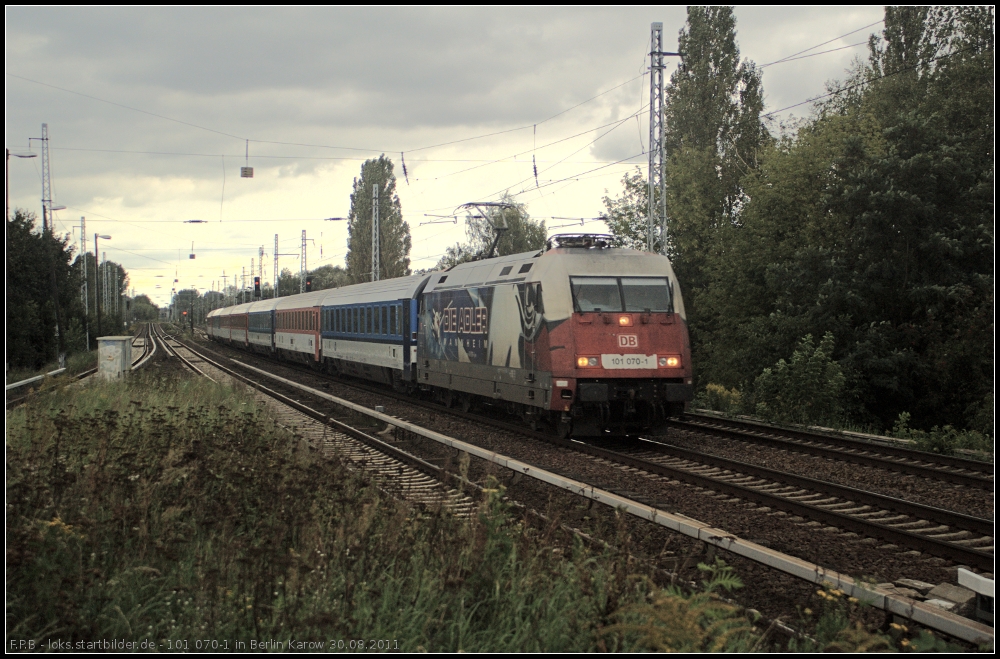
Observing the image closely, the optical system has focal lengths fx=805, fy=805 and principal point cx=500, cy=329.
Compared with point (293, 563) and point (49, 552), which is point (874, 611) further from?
point (49, 552)

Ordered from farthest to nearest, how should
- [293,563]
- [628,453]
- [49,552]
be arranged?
[628,453], [49,552], [293,563]

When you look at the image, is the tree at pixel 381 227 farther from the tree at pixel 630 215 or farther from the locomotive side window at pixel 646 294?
the locomotive side window at pixel 646 294

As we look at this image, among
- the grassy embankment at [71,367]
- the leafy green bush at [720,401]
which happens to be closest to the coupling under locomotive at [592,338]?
the leafy green bush at [720,401]

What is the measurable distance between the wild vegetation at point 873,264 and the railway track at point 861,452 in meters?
1.33

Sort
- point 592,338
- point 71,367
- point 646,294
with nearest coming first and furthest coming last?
point 592,338
point 646,294
point 71,367

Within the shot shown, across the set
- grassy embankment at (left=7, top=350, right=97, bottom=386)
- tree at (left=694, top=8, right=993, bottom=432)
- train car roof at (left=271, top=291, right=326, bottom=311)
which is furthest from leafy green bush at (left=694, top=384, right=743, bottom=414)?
grassy embankment at (left=7, top=350, right=97, bottom=386)

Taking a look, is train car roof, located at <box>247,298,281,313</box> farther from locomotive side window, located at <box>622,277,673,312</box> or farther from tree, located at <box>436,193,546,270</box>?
locomotive side window, located at <box>622,277,673,312</box>

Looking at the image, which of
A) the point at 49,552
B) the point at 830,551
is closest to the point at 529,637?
the point at 49,552

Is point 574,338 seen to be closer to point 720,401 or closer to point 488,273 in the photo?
point 488,273

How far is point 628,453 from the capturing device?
12.6 meters

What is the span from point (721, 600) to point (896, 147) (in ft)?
63.9

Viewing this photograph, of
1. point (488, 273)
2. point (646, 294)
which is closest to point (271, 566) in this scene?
point (646, 294)

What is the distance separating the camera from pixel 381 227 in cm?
6278

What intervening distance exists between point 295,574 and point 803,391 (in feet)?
45.7
